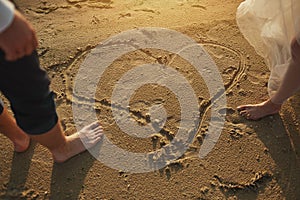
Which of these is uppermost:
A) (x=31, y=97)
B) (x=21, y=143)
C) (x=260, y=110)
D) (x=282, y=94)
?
(x=31, y=97)

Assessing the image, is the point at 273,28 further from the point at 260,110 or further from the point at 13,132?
the point at 13,132

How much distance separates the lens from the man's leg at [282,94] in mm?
1287

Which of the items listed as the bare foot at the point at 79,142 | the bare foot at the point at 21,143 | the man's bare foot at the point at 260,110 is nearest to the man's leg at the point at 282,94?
the man's bare foot at the point at 260,110

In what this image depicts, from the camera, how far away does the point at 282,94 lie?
4.86 ft

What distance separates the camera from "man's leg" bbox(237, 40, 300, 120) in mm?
1287

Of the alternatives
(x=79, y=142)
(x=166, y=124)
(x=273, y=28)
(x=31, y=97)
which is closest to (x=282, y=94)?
(x=273, y=28)

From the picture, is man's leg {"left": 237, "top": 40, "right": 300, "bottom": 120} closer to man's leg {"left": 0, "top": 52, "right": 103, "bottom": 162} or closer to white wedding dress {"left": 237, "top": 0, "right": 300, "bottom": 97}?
white wedding dress {"left": 237, "top": 0, "right": 300, "bottom": 97}

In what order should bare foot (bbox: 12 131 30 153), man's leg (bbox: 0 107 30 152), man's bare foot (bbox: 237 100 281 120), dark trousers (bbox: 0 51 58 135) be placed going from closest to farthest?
dark trousers (bbox: 0 51 58 135)
man's leg (bbox: 0 107 30 152)
bare foot (bbox: 12 131 30 153)
man's bare foot (bbox: 237 100 281 120)

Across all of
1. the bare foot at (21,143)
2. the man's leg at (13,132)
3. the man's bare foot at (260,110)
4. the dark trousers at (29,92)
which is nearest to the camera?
the dark trousers at (29,92)

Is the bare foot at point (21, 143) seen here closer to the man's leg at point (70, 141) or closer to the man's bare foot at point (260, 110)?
the man's leg at point (70, 141)

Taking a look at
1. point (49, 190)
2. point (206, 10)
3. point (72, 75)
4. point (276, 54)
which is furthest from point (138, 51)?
A: point (49, 190)

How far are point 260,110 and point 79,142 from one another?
88 centimetres

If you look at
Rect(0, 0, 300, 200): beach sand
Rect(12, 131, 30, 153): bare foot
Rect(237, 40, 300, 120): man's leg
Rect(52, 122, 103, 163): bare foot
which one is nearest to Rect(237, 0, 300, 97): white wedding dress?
Rect(237, 40, 300, 120): man's leg

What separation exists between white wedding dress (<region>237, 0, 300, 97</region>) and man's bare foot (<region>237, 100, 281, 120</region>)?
6cm
